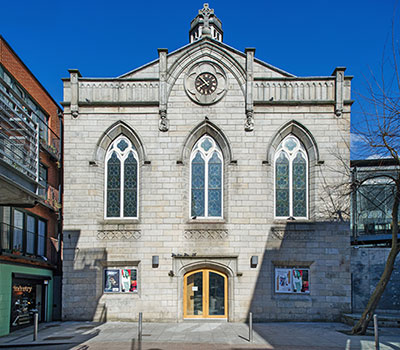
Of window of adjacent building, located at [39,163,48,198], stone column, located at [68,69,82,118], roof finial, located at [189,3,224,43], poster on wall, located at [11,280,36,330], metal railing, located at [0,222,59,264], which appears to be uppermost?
roof finial, located at [189,3,224,43]

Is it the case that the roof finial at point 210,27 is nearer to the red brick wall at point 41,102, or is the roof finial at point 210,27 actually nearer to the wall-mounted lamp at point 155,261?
the red brick wall at point 41,102

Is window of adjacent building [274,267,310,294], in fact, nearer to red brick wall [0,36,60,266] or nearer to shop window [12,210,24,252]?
shop window [12,210,24,252]

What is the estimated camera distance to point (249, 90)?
765 inches

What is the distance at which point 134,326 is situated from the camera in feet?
57.0

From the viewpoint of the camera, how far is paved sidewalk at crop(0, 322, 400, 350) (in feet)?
44.5

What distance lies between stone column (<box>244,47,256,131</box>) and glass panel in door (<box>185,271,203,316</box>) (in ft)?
21.7

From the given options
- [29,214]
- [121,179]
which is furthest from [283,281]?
[29,214]

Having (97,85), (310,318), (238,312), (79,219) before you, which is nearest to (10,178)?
(79,219)

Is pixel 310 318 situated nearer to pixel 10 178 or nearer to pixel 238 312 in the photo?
pixel 238 312

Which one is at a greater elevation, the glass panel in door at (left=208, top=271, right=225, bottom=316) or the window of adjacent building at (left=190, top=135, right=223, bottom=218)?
the window of adjacent building at (left=190, top=135, right=223, bottom=218)

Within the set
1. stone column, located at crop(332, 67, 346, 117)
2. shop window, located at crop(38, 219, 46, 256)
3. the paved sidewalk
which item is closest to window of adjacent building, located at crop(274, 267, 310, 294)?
the paved sidewalk

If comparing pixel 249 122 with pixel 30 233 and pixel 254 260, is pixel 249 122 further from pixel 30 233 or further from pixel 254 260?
pixel 30 233

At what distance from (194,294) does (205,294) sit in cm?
46

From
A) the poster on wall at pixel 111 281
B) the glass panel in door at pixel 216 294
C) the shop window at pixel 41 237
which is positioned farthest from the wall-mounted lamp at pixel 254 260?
the shop window at pixel 41 237
